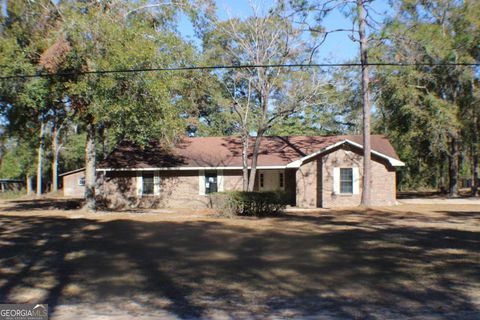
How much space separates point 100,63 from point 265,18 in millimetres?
11213

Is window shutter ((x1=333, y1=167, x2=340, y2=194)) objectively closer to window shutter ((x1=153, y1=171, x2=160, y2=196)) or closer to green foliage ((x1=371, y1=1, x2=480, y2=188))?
green foliage ((x1=371, y1=1, x2=480, y2=188))

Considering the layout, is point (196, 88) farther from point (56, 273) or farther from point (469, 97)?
point (469, 97)

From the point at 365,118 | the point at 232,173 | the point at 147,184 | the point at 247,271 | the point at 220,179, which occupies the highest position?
the point at 365,118

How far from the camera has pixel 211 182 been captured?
28312 millimetres

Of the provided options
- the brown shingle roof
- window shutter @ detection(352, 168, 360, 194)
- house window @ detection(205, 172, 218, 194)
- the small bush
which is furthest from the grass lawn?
the brown shingle roof

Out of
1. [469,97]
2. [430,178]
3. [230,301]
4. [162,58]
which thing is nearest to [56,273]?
[230,301]

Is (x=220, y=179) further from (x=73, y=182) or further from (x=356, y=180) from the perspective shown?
(x=73, y=182)

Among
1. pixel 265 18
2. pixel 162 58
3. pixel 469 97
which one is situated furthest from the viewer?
pixel 469 97

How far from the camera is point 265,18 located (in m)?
26.6

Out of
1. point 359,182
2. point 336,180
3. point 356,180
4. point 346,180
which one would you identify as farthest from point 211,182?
point 359,182

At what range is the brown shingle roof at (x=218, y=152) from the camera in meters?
28.2

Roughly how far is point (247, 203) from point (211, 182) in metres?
8.23

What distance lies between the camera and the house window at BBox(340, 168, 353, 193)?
88.7ft

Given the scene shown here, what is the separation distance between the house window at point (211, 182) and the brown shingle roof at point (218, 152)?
0.70 meters
